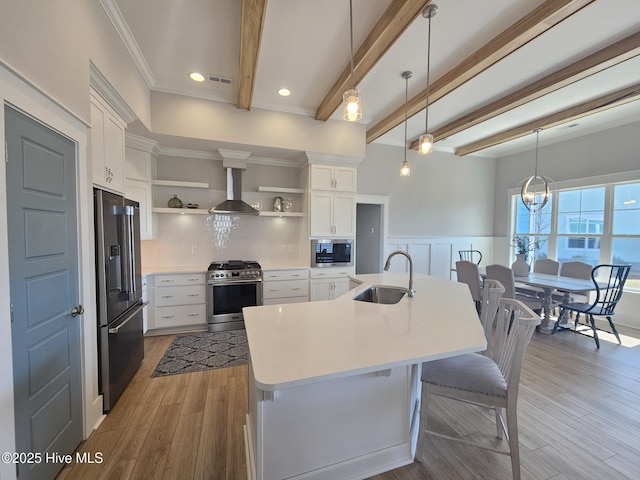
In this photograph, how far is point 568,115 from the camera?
378cm

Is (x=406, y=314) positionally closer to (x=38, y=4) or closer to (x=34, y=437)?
(x=34, y=437)

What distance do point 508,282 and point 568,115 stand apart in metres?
2.70

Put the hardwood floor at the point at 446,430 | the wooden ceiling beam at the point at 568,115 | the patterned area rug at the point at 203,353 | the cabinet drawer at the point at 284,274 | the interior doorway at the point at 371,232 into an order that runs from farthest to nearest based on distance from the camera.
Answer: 1. the interior doorway at the point at 371,232
2. the cabinet drawer at the point at 284,274
3. the wooden ceiling beam at the point at 568,115
4. the patterned area rug at the point at 203,353
5. the hardwood floor at the point at 446,430

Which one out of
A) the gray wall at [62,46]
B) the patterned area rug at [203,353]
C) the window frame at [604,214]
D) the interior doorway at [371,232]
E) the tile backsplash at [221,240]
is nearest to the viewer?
the gray wall at [62,46]

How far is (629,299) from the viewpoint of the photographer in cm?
400

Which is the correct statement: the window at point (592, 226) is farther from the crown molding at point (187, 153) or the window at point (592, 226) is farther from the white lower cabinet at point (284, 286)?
the crown molding at point (187, 153)

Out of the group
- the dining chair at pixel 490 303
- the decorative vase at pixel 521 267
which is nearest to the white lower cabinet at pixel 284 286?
the dining chair at pixel 490 303

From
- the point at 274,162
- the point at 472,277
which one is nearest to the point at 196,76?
the point at 274,162

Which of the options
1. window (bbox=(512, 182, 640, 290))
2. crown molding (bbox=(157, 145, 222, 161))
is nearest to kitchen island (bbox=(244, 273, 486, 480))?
crown molding (bbox=(157, 145, 222, 161))

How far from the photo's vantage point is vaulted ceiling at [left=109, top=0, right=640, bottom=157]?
208cm

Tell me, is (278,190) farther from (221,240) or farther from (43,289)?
(43,289)

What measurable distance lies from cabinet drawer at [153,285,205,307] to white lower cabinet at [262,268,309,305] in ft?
2.89

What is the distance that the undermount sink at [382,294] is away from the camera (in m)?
2.33

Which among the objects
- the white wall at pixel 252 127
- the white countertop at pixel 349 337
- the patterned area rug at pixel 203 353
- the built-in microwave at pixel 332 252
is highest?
the white wall at pixel 252 127
